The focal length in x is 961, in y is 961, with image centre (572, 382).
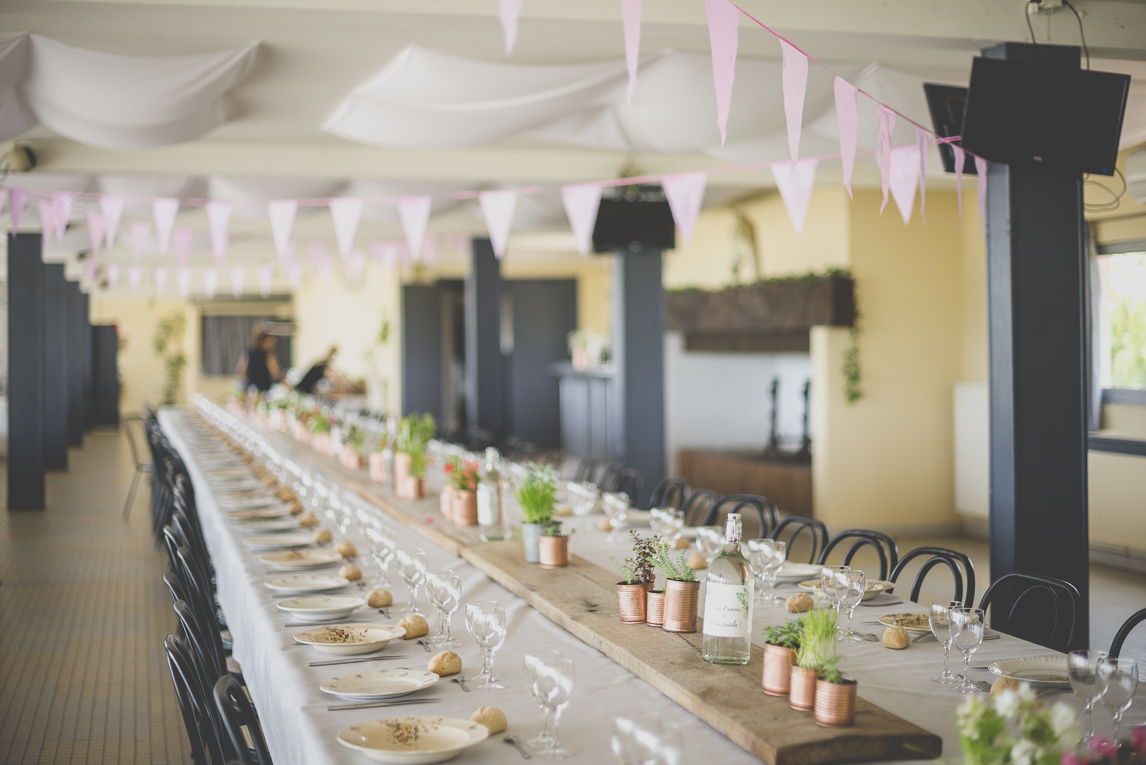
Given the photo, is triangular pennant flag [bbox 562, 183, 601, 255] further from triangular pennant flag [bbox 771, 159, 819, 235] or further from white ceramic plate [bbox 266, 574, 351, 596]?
white ceramic plate [bbox 266, 574, 351, 596]

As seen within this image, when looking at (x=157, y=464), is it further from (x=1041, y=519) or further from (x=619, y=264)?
(x=1041, y=519)

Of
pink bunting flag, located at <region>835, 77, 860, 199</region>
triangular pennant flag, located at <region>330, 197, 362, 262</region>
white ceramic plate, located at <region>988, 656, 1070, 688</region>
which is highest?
triangular pennant flag, located at <region>330, 197, 362, 262</region>

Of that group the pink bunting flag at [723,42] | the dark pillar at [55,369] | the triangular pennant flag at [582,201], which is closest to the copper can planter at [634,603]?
the pink bunting flag at [723,42]

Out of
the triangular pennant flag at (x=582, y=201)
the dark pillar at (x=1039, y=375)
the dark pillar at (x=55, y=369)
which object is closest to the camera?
the dark pillar at (x=1039, y=375)

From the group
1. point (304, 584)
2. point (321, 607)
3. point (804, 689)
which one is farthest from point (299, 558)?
point (804, 689)

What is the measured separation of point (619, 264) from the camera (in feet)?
27.2

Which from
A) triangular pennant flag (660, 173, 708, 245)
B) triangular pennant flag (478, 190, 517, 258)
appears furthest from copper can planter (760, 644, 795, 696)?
triangular pennant flag (478, 190, 517, 258)

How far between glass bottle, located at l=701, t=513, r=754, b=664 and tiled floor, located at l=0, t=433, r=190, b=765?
2428mm

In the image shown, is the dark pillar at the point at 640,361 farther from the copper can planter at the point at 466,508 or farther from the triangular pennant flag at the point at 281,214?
the copper can planter at the point at 466,508

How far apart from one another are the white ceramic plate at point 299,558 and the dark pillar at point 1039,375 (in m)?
2.66

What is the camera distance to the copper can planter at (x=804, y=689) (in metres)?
1.85

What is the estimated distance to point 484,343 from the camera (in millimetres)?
11477

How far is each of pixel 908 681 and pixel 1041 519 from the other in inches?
80.4

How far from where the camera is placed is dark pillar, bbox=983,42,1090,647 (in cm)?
390
